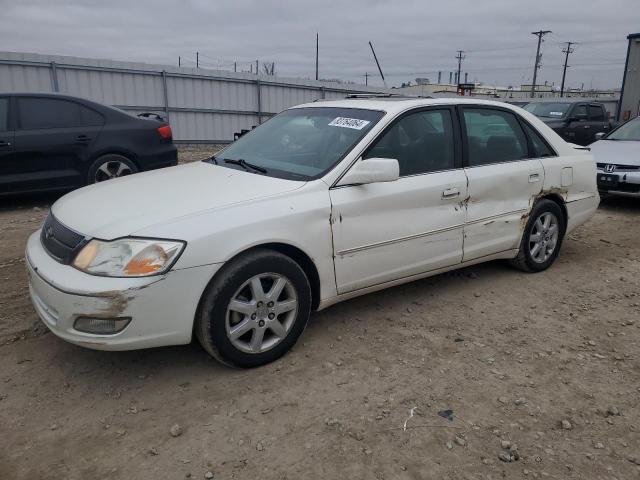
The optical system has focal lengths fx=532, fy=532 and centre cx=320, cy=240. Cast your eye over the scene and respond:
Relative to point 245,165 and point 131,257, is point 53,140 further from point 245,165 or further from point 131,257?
point 131,257

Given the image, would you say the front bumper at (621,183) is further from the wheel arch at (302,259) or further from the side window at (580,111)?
the side window at (580,111)

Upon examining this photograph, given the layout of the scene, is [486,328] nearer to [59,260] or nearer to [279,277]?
[279,277]

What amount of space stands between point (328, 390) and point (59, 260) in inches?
64.5

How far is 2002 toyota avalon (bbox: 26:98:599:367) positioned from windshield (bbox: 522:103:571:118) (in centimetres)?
1009

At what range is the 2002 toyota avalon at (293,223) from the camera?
2730mm

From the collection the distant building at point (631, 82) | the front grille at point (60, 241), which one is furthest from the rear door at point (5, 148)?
the distant building at point (631, 82)

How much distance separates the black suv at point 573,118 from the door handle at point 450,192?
35.6ft

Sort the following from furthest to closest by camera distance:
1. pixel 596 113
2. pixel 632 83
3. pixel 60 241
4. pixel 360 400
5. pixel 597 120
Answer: pixel 632 83 < pixel 596 113 < pixel 597 120 < pixel 60 241 < pixel 360 400

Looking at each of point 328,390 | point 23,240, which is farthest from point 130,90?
point 328,390

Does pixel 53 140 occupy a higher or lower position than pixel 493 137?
lower

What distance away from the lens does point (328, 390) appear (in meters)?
2.94

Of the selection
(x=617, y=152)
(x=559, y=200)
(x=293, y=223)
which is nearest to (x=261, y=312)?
(x=293, y=223)

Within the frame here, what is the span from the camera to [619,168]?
758cm

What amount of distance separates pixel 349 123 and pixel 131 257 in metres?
1.83
